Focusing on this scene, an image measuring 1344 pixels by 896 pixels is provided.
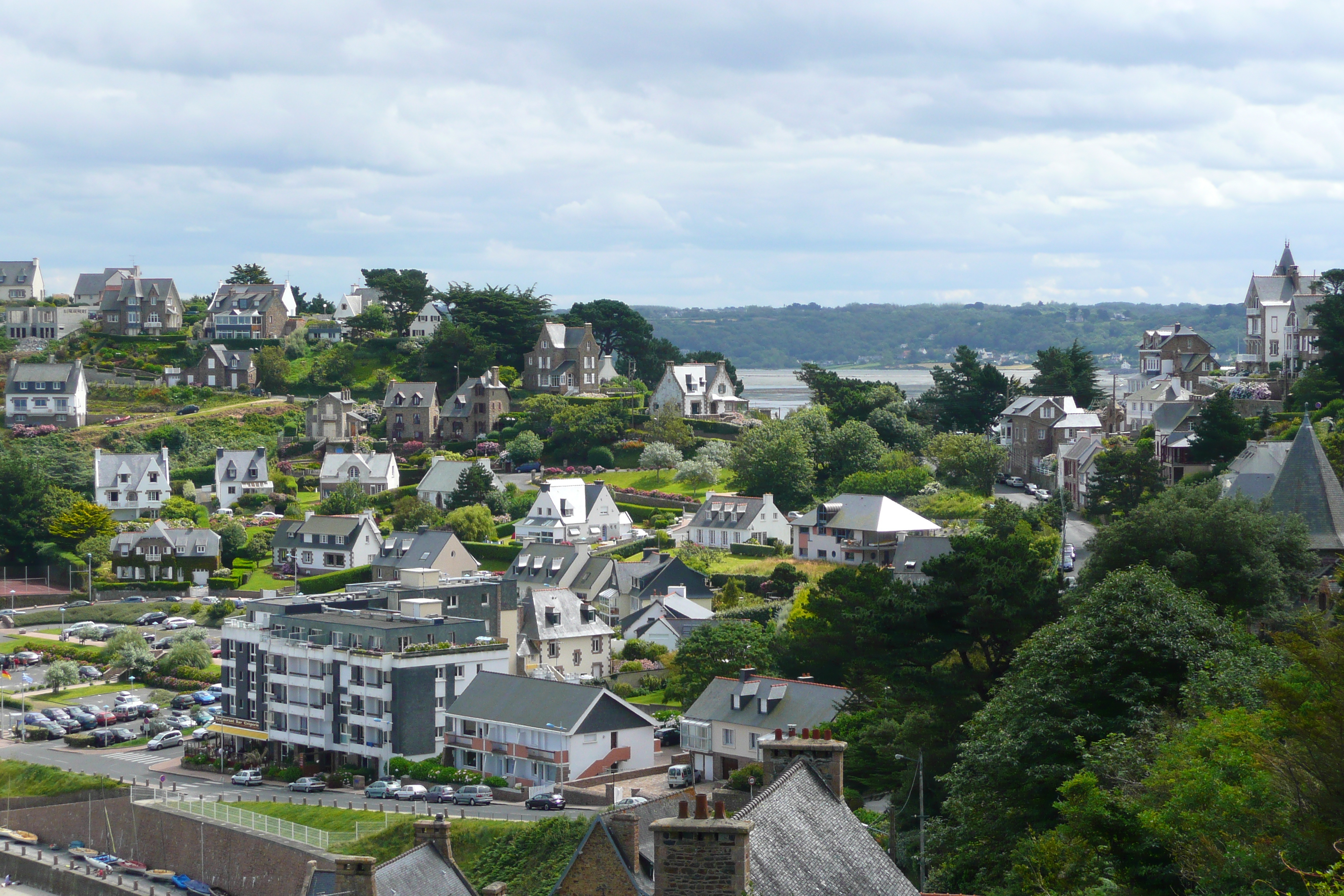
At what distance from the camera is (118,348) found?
367 feet

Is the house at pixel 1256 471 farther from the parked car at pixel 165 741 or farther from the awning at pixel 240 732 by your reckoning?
the parked car at pixel 165 741

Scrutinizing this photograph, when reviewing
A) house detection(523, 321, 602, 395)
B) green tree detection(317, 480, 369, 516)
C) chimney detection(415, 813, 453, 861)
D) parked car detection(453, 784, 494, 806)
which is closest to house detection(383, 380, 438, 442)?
house detection(523, 321, 602, 395)

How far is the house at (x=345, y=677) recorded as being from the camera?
48.8m

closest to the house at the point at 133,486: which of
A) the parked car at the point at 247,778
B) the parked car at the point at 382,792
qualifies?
the parked car at the point at 247,778

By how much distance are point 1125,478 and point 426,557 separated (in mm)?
31302

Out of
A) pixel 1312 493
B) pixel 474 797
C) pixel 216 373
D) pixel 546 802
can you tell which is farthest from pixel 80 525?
pixel 1312 493

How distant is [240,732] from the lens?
5212 centimetres

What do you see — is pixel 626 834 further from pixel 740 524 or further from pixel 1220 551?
pixel 740 524

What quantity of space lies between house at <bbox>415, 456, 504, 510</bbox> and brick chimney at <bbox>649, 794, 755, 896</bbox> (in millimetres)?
71706

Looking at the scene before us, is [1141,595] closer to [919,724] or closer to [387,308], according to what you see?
[919,724]

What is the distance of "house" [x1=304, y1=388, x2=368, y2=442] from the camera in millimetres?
98062

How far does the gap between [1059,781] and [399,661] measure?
26883 millimetres

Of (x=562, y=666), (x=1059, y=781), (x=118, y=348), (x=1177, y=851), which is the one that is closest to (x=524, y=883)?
(x=1059, y=781)

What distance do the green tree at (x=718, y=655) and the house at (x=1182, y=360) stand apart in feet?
118
